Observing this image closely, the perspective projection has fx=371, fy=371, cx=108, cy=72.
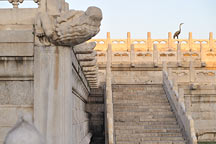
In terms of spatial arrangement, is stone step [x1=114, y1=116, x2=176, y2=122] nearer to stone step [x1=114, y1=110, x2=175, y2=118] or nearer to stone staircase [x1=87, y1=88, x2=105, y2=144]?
stone step [x1=114, y1=110, x2=175, y2=118]

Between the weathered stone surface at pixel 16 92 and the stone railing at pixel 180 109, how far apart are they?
8112 mm

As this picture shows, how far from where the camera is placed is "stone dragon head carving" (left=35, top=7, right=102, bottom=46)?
5.52 metres

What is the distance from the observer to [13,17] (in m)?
6.27

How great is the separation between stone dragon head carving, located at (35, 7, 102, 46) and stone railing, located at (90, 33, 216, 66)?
16.6 meters

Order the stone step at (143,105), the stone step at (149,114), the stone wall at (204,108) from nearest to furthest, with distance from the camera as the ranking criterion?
1. the stone step at (149,114)
2. the stone step at (143,105)
3. the stone wall at (204,108)

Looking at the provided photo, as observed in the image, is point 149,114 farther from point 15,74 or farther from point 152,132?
point 15,74

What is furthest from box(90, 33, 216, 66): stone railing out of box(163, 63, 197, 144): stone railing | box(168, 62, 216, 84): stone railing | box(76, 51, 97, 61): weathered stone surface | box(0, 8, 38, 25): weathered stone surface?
box(0, 8, 38, 25): weathered stone surface

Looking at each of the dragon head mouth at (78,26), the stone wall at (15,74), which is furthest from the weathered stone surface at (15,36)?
the dragon head mouth at (78,26)

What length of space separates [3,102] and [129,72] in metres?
16.6

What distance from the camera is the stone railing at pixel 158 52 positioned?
2297 cm

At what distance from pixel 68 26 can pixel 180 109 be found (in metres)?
9.59

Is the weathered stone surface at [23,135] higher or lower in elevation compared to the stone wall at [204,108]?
higher

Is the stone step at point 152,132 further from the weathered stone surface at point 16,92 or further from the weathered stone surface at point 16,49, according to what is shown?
the weathered stone surface at point 16,49

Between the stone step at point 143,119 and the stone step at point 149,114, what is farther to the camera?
the stone step at point 149,114
